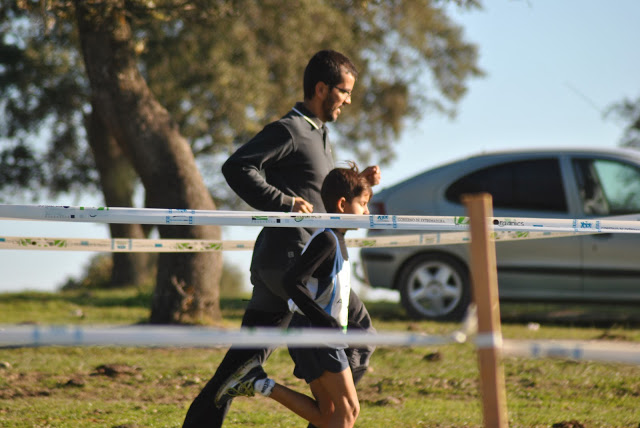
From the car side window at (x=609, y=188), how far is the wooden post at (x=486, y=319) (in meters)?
6.34

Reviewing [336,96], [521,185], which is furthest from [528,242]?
[336,96]

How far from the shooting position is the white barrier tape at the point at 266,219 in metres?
3.48

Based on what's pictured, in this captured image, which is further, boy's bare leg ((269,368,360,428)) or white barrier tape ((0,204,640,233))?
white barrier tape ((0,204,640,233))

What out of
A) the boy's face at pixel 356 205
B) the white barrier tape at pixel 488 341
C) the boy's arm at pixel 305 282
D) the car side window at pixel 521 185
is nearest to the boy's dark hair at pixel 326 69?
the boy's face at pixel 356 205

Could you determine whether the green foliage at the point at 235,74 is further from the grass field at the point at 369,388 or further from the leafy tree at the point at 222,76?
the grass field at the point at 369,388

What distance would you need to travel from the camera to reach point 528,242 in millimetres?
8742

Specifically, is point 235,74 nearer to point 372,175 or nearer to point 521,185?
point 521,185

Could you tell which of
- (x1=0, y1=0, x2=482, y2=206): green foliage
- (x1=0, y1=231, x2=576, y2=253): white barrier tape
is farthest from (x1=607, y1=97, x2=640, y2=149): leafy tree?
(x1=0, y1=231, x2=576, y2=253): white barrier tape

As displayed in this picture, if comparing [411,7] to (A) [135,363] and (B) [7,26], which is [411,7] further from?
(A) [135,363]

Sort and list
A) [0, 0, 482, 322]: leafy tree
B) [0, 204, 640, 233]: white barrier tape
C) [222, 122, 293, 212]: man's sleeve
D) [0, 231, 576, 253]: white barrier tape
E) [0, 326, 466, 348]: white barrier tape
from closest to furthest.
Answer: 1. [0, 326, 466, 348]: white barrier tape
2. [0, 204, 640, 233]: white barrier tape
3. [222, 122, 293, 212]: man's sleeve
4. [0, 231, 576, 253]: white barrier tape
5. [0, 0, 482, 322]: leafy tree

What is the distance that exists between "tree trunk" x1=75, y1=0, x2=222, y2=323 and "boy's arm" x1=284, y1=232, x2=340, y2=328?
5.20m

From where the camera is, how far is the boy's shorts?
3.33 metres

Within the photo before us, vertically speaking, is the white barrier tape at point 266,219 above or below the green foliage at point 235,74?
below

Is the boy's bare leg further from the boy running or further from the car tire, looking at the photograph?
the car tire
